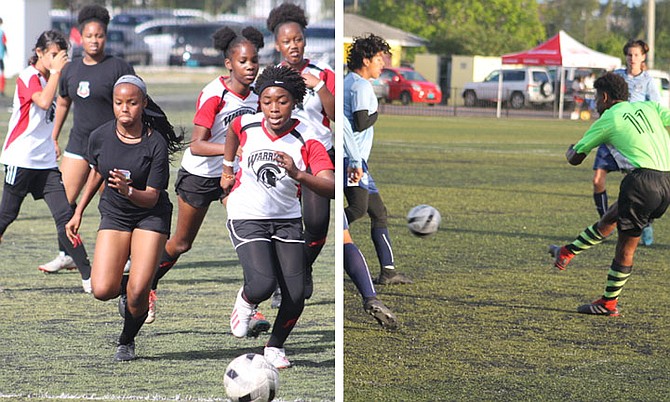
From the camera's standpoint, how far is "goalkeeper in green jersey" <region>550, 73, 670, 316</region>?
23.5 ft

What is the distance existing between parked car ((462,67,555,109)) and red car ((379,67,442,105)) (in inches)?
42.0

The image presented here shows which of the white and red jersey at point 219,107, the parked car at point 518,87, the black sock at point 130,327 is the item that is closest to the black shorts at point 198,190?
the white and red jersey at point 219,107

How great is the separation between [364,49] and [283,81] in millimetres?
1926

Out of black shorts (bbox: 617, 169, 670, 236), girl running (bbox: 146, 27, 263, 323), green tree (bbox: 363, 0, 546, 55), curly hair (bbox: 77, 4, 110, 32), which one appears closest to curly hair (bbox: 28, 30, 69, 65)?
curly hair (bbox: 77, 4, 110, 32)

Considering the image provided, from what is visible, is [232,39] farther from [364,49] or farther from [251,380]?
[251,380]

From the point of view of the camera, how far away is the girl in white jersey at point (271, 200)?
5.43 metres

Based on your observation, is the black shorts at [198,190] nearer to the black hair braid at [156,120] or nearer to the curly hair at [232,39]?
the curly hair at [232,39]

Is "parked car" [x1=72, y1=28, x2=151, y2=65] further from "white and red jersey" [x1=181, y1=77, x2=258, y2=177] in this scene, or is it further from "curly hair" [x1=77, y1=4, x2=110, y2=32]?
"white and red jersey" [x1=181, y1=77, x2=258, y2=177]

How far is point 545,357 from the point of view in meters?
6.16

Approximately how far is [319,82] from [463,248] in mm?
4444

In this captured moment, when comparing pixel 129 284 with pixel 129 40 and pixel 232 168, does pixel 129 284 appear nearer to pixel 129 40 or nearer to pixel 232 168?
pixel 232 168

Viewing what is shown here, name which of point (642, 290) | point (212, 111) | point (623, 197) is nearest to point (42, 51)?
point (212, 111)

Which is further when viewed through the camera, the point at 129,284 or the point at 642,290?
the point at 642,290

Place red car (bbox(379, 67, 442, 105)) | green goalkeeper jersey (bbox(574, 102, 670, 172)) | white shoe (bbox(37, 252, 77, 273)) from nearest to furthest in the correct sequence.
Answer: green goalkeeper jersey (bbox(574, 102, 670, 172)) → white shoe (bbox(37, 252, 77, 273)) → red car (bbox(379, 67, 442, 105))
